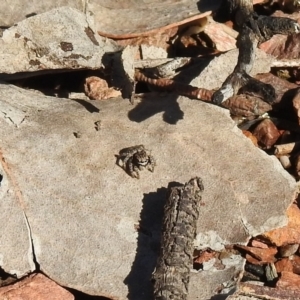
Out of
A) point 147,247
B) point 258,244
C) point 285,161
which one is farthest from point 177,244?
point 285,161

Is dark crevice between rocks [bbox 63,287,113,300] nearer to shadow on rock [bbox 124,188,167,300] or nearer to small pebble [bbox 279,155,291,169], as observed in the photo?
shadow on rock [bbox 124,188,167,300]

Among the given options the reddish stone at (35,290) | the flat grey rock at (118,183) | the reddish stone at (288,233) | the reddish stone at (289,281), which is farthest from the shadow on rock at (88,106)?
the reddish stone at (289,281)

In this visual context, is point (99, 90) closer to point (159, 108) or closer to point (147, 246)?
point (159, 108)

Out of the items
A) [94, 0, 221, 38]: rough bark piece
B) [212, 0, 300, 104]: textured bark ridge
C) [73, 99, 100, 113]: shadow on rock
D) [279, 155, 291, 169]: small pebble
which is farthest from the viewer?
[94, 0, 221, 38]: rough bark piece

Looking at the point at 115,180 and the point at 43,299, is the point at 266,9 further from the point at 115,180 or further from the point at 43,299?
the point at 43,299

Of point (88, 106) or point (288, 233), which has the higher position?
point (88, 106)

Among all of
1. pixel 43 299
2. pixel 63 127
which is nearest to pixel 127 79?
pixel 63 127

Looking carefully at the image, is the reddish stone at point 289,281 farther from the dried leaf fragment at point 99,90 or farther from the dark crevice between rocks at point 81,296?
the dried leaf fragment at point 99,90

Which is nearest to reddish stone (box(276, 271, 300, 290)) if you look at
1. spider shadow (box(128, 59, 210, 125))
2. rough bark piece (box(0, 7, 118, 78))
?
spider shadow (box(128, 59, 210, 125))
